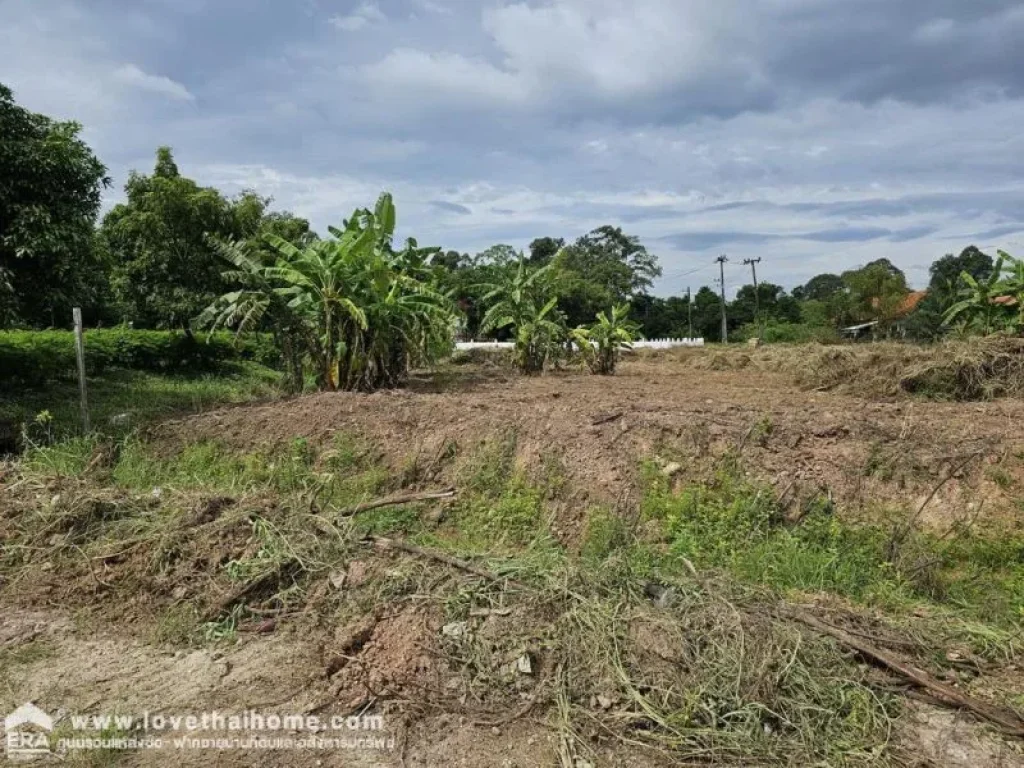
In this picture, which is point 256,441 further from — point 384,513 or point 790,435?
point 790,435

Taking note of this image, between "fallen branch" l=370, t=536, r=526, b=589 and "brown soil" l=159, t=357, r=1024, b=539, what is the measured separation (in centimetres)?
176

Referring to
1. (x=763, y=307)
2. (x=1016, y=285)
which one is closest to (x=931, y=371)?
(x=1016, y=285)

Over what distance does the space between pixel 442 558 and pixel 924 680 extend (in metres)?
2.34

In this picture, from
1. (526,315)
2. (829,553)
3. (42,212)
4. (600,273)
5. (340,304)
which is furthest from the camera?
(600,273)

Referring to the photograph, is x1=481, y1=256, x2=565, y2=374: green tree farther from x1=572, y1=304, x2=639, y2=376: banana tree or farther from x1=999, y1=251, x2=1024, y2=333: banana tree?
x1=999, y1=251, x2=1024, y2=333: banana tree

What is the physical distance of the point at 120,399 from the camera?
11.5m

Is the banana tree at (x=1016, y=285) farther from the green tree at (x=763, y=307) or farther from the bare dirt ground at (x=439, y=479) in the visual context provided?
the green tree at (x=763, y=307)

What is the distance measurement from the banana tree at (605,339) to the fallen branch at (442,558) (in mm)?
10610

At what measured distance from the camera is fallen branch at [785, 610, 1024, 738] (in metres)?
2.81

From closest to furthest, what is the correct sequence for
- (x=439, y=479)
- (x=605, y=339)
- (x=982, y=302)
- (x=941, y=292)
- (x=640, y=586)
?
(x=640, y=586)
(x=439, y=479)
(x=982, y=302)
(x=605, y=339)
(x=941, y=292)

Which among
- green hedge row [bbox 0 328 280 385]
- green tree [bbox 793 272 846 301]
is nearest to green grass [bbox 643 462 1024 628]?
green hedge row [bbox 0 328 280 385]

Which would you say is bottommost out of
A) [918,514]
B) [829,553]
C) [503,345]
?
[829,553]

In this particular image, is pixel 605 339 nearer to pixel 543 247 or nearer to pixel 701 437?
pixel 701 437

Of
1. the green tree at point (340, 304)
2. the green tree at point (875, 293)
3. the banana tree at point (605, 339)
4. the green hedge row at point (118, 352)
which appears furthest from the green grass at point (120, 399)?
the green tree at point (875, 293)
